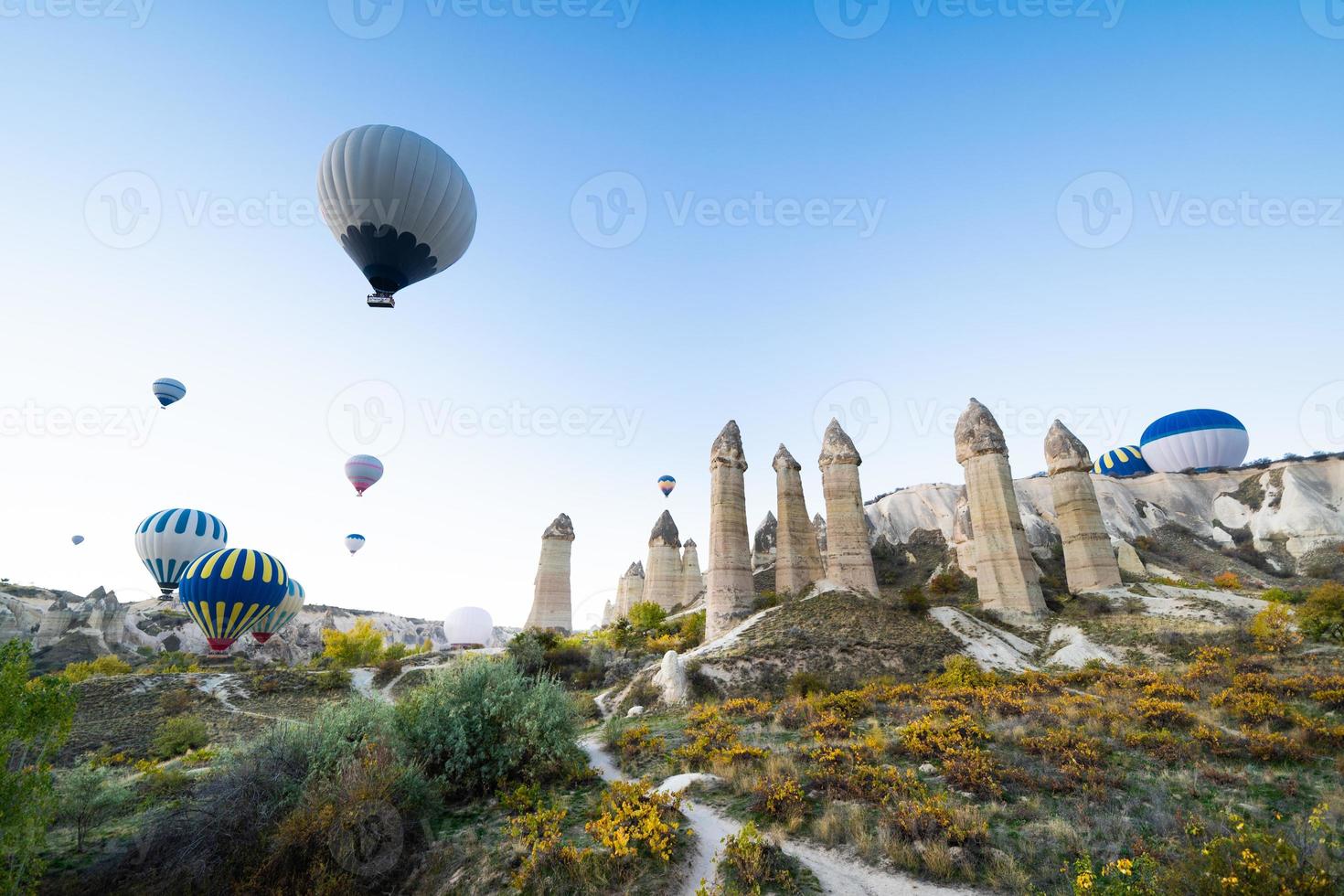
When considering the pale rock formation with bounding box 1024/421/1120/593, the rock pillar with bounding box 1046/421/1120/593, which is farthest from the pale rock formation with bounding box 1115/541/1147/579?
the pale rock formation with bounding box 1024/421/1120/593

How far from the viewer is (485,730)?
32.3ft

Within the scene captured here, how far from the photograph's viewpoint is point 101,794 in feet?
28.0

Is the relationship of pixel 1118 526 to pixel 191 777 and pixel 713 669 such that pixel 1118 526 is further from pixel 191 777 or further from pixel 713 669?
pixel 191 777

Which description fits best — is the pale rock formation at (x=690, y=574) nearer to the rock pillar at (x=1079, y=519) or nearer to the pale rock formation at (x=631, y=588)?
the pale rock formation at (x=631, y=588)

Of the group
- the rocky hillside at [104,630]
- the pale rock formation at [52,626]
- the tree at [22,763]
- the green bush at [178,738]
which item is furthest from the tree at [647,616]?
the pale rock formation at [52,626]

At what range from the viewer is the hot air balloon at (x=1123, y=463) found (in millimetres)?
61312

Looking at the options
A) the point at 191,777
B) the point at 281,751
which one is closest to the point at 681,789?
the point at 281,751

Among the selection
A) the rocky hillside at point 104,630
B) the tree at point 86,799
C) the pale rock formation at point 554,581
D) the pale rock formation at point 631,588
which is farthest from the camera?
the pale rock formation at point 631,588

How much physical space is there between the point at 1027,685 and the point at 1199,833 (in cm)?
1175

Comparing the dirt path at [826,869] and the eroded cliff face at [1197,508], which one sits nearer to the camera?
the dirt path at [826,869]

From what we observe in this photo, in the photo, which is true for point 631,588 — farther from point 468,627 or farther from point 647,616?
point 647,616

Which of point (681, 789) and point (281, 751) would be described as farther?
point (681, 789)

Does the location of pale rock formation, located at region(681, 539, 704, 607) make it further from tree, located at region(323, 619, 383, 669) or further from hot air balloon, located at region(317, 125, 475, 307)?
hot air balloon, located at region(317, 125, 475, 307)

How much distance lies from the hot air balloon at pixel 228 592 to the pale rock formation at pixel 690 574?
3167 cm
